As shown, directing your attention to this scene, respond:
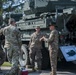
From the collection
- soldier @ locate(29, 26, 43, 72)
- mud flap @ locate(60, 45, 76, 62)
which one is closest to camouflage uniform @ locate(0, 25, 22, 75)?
soldier @ locate(29, 26, 43, 72)

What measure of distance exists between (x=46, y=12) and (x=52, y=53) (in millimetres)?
3531

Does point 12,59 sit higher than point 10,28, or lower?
lower

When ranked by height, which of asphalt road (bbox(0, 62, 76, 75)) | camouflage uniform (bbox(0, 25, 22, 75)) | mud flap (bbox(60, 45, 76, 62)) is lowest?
asphalt road (bbox(0, 62, 76, 75))

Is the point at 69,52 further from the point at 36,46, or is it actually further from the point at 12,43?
the point at 12,43

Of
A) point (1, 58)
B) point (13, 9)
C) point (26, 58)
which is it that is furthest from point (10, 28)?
point (13, 9)

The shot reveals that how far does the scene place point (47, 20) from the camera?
11.4m

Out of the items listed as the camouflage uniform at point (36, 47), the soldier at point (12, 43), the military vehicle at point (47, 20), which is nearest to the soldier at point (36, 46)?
the camouflage uniform at point (36, 47)

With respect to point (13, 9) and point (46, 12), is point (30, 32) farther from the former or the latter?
point (13, 9)

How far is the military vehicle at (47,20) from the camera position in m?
11.3

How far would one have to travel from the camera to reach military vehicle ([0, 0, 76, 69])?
1133 cm

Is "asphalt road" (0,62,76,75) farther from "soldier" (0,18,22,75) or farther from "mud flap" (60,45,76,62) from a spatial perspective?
"soldier" (0,18,22,75)

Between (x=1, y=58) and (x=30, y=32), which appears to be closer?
(x=1, y=58)

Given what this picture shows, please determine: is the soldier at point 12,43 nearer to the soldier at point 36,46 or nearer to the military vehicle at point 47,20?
the soldier at point 36,46

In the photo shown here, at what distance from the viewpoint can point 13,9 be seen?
23484mm
